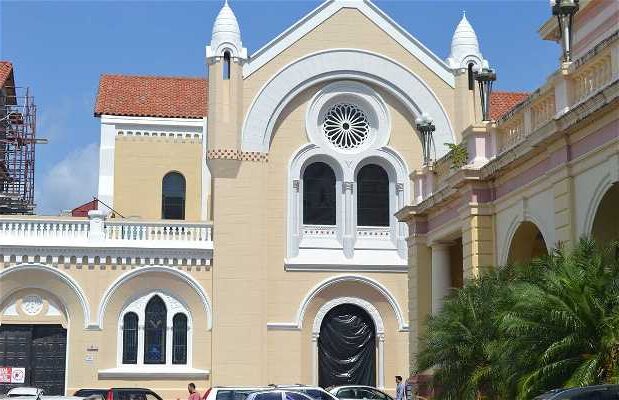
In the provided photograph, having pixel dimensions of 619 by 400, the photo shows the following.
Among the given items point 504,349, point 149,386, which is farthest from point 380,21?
point 504,349

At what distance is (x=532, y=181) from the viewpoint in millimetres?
23688

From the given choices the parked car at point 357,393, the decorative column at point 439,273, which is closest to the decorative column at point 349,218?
the decorative column at point 439,273

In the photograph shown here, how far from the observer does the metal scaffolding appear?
51688 mm

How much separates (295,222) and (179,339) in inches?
253

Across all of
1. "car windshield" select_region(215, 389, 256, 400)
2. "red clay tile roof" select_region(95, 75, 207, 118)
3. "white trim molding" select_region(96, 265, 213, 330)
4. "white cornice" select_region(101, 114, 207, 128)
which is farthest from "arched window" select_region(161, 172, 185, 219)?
"car windshield" select_region(215, 389, 256, 400)

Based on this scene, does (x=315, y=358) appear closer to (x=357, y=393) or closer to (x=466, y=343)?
(x=357, y=393)

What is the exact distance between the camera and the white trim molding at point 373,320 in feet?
135

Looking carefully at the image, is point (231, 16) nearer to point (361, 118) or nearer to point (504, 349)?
point (361, 118)

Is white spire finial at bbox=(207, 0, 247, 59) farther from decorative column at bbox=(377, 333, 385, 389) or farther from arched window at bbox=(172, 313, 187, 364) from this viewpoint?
decorative column at bbox=(377, 333, 385, 389)

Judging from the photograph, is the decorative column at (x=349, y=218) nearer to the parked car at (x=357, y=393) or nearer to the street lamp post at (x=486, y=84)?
the parked car at (x=357, y=393)

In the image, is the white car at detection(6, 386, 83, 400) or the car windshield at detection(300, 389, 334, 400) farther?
the white car at detection(6, 386, 83, 400)

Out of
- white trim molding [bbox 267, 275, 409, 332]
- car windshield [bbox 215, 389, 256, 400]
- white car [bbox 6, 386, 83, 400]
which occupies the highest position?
white trim molding [bbox 267, 275, 409, 332]

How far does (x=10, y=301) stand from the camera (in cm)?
4000

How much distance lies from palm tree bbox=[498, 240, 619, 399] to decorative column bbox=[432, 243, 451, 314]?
41.5 feet
